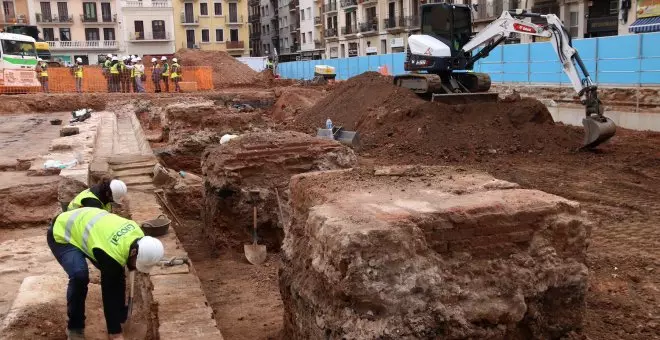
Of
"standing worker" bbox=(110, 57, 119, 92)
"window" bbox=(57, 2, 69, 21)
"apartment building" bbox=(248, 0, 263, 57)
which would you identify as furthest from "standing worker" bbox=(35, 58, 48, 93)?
"apartment building" bbox=(248, 0, 263, 57)

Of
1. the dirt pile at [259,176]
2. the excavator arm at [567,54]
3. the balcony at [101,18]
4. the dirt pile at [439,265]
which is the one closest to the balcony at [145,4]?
the balcony at [101,18]

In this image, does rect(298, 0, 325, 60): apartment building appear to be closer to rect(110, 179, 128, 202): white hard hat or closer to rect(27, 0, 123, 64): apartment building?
rect(27, 0, 123, 64): apartment building

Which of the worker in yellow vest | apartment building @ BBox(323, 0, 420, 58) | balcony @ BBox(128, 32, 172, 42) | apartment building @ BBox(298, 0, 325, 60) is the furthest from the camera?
apartment building @ BBox(298, 0, 325, 60)

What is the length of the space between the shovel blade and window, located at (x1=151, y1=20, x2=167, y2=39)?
55.8m

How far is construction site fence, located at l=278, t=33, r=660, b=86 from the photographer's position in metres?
16.4

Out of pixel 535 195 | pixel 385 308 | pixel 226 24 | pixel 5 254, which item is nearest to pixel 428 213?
pixel 385 308

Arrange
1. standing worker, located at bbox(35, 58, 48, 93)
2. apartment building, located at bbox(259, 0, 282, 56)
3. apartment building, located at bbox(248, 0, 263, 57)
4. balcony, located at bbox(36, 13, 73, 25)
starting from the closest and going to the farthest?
standing worker, located at bbox(35, 58, 48, 93), balcony, located at bbox(36, 13, 73, 25), apartment building, located at bbox(259, 0, 282, 56), apartment building, located at bbox(248, 0, 263, 57)

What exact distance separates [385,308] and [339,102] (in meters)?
15.1

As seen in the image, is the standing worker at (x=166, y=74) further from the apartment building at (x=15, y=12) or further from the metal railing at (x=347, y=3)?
the apartment building at (x=15, y=12)

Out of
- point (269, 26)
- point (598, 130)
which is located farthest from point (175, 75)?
point (269, 26)

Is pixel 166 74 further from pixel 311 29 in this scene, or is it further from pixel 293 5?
pixel 293 5

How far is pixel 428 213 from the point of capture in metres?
3.53

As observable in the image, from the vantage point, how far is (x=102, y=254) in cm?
462

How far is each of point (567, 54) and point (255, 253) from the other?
8.96 m
